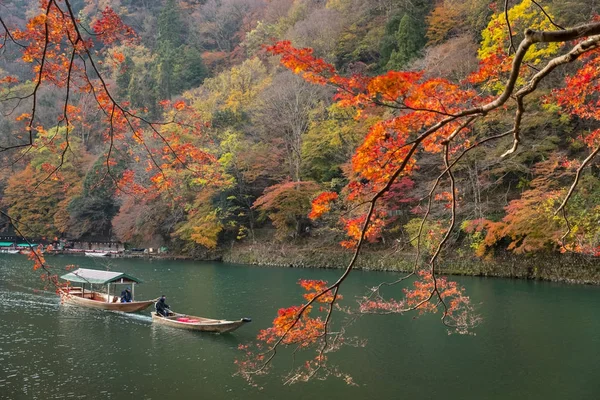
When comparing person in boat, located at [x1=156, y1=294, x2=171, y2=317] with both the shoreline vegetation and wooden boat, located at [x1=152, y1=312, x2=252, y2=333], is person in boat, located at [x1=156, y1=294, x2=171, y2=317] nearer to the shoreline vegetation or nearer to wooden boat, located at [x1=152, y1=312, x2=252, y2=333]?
wooden boat, located at [x1=152, y1=312, x2=252, y2=333]

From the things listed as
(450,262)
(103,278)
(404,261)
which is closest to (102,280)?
(103,278)

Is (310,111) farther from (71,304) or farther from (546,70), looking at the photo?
(546,70)

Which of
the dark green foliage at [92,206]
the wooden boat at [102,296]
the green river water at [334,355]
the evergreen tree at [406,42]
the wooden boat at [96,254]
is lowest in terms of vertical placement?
the green river water at [334,355]

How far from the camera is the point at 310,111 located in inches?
1011

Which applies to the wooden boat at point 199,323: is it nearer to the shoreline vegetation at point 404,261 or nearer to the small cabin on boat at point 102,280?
the small cabin on boat at point 102,280

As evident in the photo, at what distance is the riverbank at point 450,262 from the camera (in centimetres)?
1677

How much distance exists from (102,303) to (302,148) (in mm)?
13965

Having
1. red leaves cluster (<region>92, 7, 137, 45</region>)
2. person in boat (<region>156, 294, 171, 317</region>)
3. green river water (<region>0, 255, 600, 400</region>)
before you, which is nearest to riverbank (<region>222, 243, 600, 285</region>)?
green river water (<region>0, 255, 600, 400</region>)

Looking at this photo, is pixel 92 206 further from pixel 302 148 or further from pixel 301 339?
pixel 301 339

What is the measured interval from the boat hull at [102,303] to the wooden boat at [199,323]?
5.65 feet

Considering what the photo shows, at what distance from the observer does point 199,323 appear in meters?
Result: 11.6

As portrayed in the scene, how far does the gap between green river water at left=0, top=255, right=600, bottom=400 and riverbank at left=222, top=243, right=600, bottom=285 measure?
42.8 inches

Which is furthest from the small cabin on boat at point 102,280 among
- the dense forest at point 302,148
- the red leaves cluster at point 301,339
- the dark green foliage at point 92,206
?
the dark green foliage at point 92,206

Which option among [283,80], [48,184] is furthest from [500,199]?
[48,184]
